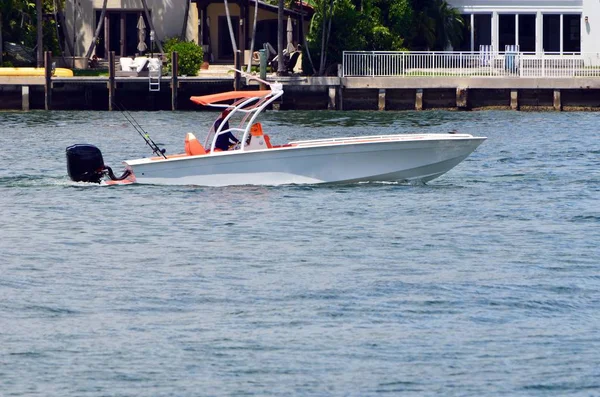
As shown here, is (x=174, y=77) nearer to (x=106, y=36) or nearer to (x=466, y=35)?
(x=106, y=36)

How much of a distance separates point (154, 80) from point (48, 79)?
402 cm

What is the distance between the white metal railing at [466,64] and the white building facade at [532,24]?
15.6ft

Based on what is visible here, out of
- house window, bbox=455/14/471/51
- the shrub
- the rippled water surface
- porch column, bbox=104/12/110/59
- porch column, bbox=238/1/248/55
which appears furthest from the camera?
porch column, bbox=104/12/110/59

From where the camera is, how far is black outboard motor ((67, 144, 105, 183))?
27.9 meters

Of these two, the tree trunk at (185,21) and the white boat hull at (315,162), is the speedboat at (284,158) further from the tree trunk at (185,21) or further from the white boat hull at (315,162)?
the tree trunk at (185,21)

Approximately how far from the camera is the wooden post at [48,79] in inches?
2088

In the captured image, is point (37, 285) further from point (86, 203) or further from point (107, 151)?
point (107, 151)

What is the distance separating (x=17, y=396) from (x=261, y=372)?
104 inches

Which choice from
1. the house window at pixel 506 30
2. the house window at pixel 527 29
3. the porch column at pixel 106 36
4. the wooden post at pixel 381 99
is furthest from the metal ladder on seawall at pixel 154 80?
the house window at pixel 527 29

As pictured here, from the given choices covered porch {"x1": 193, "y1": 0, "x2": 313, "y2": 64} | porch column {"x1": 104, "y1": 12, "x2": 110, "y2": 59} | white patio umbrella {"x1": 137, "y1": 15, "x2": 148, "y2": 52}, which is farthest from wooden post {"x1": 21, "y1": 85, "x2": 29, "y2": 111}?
covered porch {"x1": 193, "y1": 0, "x2": 313, "y2": 64}

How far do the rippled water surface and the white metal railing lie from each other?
21.3 metres

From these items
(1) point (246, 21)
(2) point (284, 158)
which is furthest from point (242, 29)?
(2) point (284, 158)

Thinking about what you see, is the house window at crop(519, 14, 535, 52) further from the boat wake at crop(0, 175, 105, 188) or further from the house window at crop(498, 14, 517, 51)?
the boat wake at crop(0, 175, 105, 188)

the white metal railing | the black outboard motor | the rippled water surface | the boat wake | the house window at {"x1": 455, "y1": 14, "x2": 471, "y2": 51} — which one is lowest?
the rippled water surface
